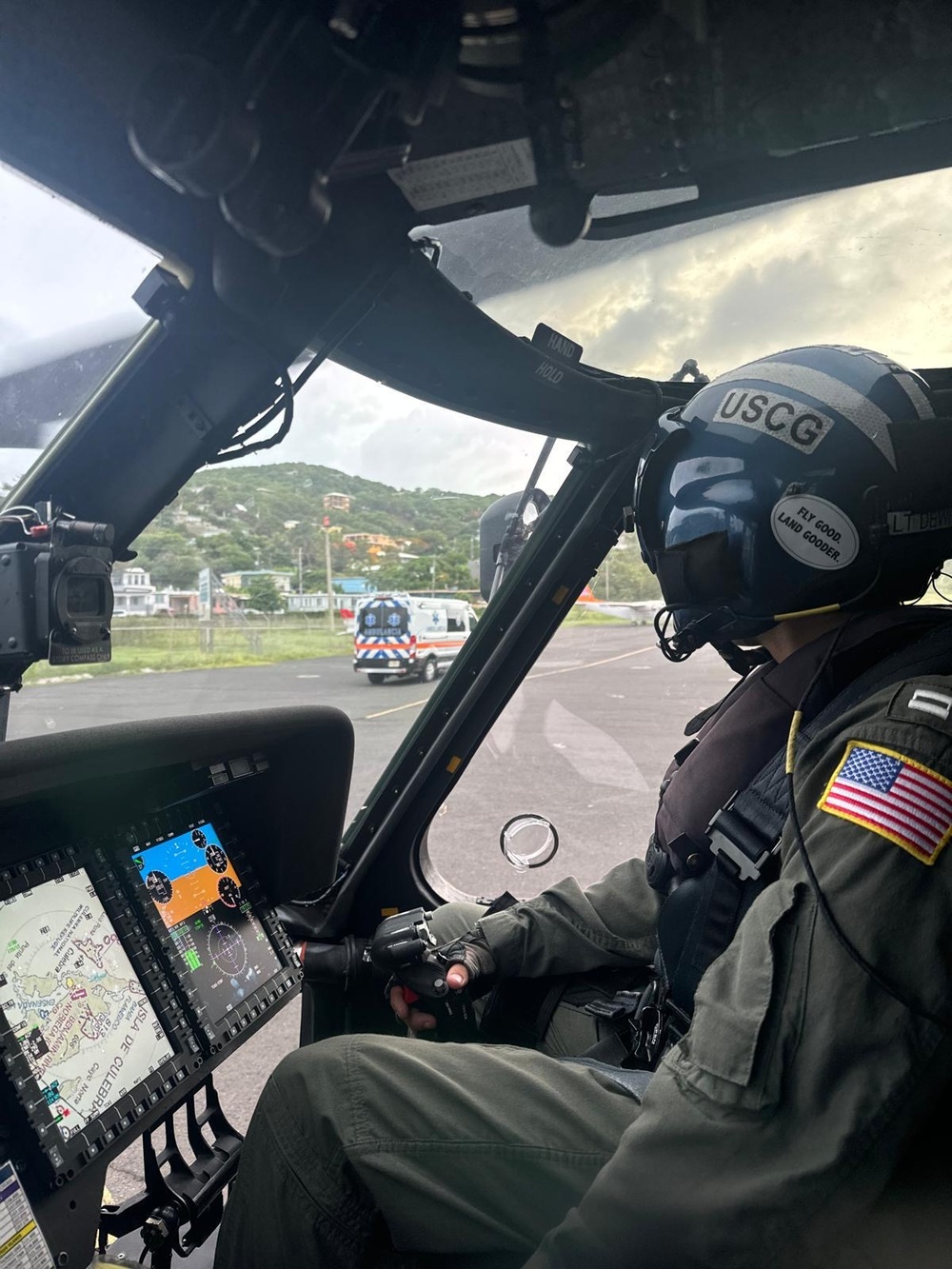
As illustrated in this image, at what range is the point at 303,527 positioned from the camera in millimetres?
1958

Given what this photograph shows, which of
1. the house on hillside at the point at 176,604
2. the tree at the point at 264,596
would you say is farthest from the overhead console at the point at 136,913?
the tree at the point at 264,596

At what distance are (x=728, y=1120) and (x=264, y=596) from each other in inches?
55.9

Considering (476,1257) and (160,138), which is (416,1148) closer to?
(476,1257)

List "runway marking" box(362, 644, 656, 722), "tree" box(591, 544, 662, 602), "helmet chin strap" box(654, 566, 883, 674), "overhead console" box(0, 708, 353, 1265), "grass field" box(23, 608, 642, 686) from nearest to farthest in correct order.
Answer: "overhead console" box(0, 708, 353, 1265), "helmet chin strap" box(654, 566, 883, 674), "grass field" box(23, 608, 642, 686), "tree" box(591, 544, 662, 602), "runway marking" box(362, 644, 656, 722)

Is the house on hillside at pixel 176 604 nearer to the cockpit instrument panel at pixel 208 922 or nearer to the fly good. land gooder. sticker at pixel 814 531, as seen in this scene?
the cockpit instrument panel at pixel 208 922

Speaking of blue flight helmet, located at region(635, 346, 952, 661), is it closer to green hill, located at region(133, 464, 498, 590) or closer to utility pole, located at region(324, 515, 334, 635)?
green hill, located at region(133, 464, 498, 590)

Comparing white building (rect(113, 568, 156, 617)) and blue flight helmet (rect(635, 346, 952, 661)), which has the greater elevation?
white building (rect(113, 568, 156, 617))

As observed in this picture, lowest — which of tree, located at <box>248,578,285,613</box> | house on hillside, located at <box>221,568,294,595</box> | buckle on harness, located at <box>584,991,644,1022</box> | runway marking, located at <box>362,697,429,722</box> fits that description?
buckle on harness, located at <box>584,991,644,1022</box>

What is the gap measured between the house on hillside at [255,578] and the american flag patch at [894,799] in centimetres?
134

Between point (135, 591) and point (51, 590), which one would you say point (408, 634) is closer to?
point (135, 591)

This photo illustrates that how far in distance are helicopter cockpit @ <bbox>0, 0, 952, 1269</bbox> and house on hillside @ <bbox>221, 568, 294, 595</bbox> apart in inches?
19.4

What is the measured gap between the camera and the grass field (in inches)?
60.3

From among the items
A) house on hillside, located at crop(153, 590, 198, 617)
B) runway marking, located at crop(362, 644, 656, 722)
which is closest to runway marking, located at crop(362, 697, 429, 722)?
runway marking, located at crop(362, 644, 656, 722)

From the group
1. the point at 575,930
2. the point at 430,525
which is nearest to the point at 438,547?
the point at 430,525
